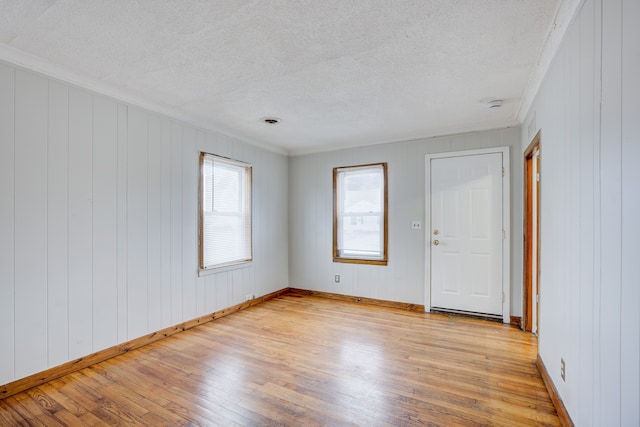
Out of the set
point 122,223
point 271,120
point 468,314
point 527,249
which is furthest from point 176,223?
point 527,249

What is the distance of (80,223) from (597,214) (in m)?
3.52

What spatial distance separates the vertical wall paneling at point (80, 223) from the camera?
2.58 m

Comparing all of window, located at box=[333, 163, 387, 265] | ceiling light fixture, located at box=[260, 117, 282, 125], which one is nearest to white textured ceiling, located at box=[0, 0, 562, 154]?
ceiling light fixture, located at box=[260, 117, 282, 125]

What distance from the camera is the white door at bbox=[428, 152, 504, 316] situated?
3869 millimetres

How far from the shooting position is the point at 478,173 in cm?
396

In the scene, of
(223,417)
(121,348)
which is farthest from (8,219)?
(223,417)

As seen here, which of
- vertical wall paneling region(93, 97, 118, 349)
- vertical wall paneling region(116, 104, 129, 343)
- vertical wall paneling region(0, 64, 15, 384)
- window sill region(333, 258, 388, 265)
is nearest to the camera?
vertical wall paneling region(0, 64, 15, 384)

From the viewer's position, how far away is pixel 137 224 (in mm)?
3078

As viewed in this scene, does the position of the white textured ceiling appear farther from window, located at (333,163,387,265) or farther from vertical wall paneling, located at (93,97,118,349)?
window, located at (333,163,387,265)

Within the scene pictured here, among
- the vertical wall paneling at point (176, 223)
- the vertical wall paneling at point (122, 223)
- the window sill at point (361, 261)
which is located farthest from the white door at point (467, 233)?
the vertical wall paneling at point (122, 223)

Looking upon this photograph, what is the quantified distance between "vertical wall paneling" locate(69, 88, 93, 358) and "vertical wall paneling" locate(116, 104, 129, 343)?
9.4 inches

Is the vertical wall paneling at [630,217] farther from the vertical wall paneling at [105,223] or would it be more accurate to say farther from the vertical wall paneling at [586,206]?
the vertical wall paneling at [105,223]

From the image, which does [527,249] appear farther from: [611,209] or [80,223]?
[80,223]

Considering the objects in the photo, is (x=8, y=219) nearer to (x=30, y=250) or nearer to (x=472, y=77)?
(x=30, y=250)
